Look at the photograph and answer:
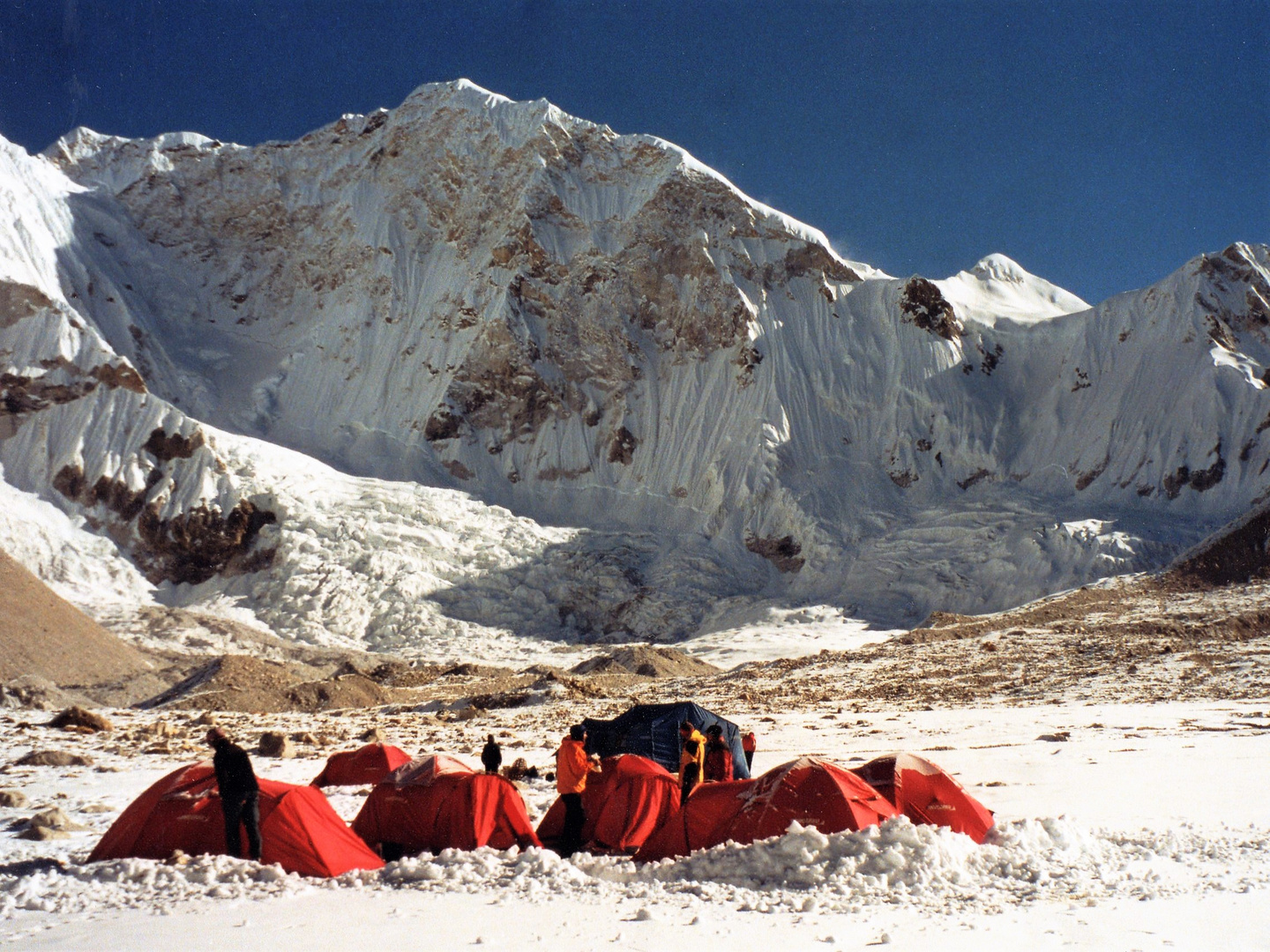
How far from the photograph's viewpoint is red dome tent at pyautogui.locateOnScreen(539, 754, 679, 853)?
884 cm

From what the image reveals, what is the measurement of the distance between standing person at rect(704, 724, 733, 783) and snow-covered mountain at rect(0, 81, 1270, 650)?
28.9 metres

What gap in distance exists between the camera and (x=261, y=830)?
7.64m

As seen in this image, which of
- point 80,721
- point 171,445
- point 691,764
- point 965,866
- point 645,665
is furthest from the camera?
point 171,445

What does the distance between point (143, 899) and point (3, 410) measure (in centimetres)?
4295

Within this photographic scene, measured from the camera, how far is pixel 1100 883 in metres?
6.57

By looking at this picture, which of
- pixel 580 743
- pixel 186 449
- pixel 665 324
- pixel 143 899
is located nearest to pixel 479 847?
pixel 580 743

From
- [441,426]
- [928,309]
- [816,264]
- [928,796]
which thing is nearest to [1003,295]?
[928,309]

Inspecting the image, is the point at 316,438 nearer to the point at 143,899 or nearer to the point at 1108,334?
the point at 1108,334

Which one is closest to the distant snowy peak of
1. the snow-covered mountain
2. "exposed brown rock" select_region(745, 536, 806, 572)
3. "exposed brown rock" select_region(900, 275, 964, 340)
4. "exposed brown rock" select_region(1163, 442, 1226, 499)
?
the snow-covered mountain

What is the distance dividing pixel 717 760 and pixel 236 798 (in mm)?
4394

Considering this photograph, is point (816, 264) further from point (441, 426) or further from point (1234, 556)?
point (1234, 556)

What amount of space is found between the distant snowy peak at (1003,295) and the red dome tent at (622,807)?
48300 millimetres

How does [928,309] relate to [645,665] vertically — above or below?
above

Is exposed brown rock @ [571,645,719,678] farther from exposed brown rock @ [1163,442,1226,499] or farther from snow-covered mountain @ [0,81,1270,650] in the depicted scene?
exposed brown rock @ [1163,442,1226,499]
